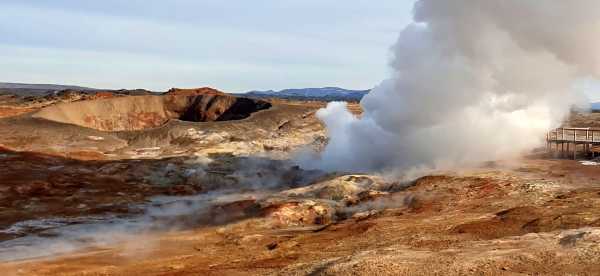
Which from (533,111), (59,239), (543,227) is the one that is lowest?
(59,239)

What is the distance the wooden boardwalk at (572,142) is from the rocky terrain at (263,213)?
1.63 meters

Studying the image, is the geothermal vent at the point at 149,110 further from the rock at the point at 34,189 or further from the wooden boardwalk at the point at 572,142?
the wooden boardwalk at the point at 572,142

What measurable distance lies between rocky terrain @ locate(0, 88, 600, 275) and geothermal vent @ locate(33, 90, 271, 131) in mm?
15140

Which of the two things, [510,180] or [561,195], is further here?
[510,180]

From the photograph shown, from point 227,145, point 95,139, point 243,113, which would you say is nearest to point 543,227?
point 227,145

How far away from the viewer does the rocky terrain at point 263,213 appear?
16812 millimetres

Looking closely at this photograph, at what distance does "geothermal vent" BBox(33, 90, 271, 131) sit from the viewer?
222 ft

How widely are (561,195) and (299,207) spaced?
1091 centimetres

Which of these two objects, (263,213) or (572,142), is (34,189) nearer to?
(263,213)

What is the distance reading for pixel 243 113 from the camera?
77750 millimetres

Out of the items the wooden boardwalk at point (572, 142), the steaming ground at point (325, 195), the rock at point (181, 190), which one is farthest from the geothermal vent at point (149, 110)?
the wooden boardwalk at point (572, 142)

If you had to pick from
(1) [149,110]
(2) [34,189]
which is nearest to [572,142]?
(2) [34,189]

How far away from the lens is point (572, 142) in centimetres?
3547

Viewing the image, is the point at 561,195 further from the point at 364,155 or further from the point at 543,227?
the point at 364,155
